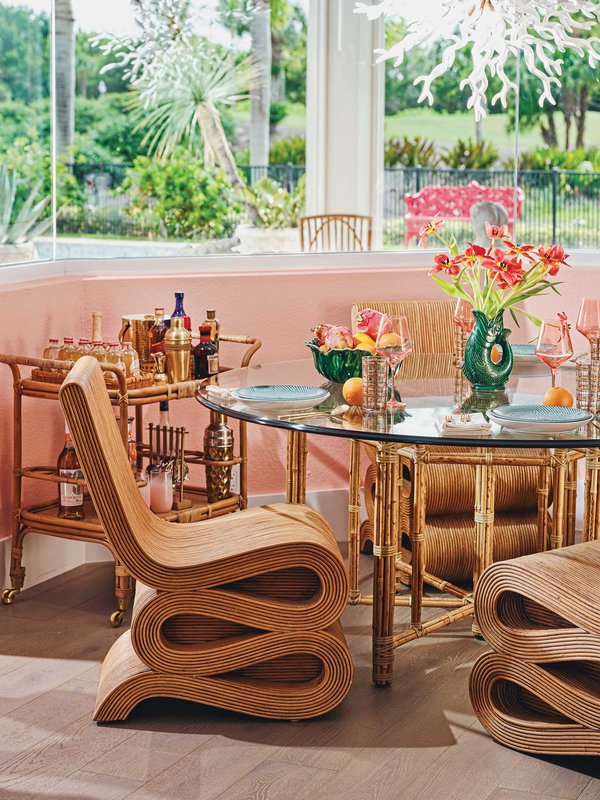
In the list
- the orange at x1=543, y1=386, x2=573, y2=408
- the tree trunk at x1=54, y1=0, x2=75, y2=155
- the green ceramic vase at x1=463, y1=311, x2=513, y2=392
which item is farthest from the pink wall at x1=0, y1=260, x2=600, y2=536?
the orange at x1=543, y1=386, x2=573, y2=408

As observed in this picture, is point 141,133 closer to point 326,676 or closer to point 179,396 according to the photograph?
point 179,396

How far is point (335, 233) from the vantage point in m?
4.57

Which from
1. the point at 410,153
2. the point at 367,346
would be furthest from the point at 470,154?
the point at 367,346

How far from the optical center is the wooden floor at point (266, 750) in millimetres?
2369

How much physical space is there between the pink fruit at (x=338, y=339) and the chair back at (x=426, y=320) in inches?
38.9

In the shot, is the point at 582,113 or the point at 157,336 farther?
the point at 582,113

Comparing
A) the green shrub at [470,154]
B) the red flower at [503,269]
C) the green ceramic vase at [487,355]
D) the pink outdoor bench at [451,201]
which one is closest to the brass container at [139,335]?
the green ceramic vase at [487,355]

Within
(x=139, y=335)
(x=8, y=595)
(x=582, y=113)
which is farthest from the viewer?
(x=582, y=113)

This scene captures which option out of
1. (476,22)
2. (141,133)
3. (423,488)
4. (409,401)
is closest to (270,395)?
(409,401)

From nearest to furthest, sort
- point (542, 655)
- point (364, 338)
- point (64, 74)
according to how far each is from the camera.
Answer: point (542, 655) → point (364, 338) → point (64, 74)

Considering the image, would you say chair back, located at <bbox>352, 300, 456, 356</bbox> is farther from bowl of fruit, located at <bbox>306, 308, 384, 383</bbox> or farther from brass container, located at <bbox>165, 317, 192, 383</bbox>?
bowl of fruit, located at <bbox>306, 308, 384, 383</bbox>

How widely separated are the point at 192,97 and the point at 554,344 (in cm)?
208

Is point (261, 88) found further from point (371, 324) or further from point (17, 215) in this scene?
point (371, 324)

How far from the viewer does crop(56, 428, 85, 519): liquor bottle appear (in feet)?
11.4
